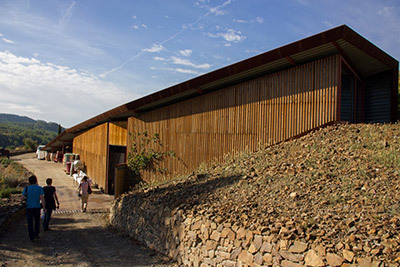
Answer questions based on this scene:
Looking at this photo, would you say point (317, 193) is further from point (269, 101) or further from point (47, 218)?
point (47, 218)

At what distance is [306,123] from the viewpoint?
9820mm

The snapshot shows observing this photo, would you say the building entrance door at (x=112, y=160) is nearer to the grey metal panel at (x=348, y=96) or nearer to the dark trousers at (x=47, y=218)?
the dark trousers at (x=47, y=218)

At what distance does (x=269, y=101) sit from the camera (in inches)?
415

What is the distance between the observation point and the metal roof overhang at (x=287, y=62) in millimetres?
9070

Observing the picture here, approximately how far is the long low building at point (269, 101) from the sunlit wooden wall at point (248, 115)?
3 centimetres

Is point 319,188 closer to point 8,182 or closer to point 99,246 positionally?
point 99,246

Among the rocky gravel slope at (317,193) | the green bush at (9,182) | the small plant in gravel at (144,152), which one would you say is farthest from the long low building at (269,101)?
the green bush at (9,182)

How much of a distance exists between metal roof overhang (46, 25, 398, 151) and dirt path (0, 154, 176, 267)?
18.8ft

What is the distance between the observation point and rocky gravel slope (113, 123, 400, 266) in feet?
14.8

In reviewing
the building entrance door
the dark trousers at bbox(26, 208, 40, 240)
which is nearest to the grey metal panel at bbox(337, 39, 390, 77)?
the dark trousers at bbox(26, 208, 40, 240)

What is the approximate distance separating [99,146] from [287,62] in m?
13.2

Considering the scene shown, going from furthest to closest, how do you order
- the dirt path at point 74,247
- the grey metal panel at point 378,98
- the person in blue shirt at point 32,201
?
the grey metal panel at point 378,98, the person in blue shirt at point 32,201, the dirt path at point 74,247

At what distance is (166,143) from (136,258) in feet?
21.5

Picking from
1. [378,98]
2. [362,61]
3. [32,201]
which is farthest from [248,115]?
[32,201]
